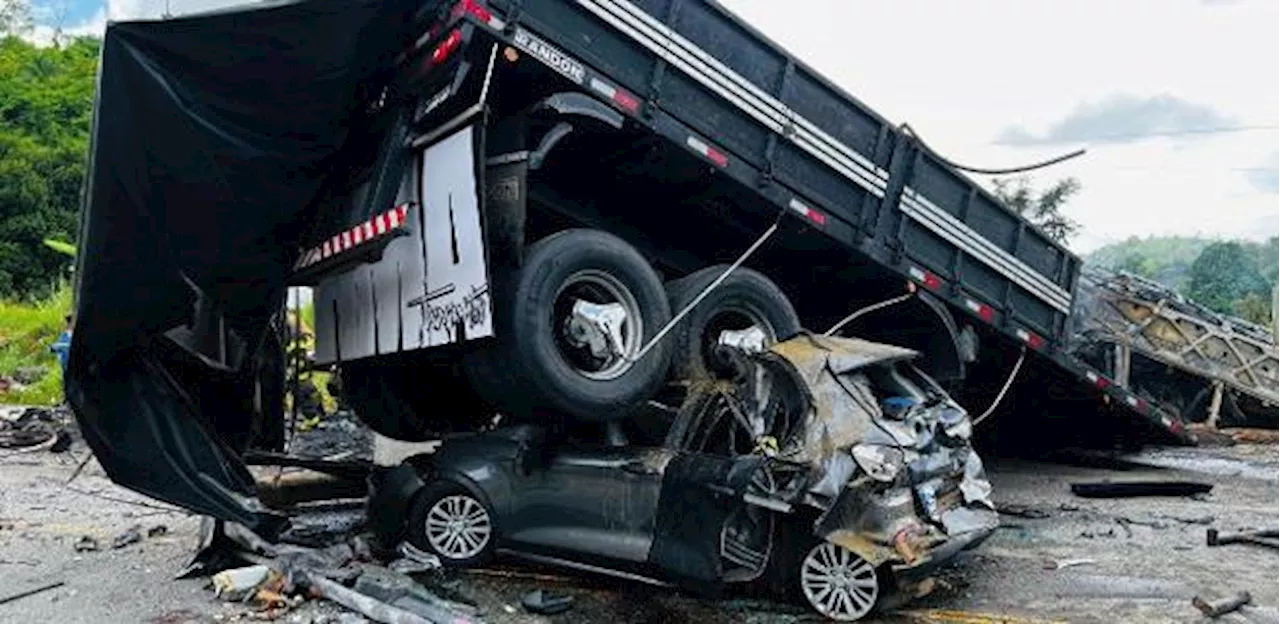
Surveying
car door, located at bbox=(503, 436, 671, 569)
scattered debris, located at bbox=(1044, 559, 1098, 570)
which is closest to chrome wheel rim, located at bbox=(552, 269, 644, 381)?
car door, located at bbox=(503, 436, 671, 569)

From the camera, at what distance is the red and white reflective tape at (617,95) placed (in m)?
5.69

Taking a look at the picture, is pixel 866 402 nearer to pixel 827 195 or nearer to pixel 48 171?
pixel 827 195

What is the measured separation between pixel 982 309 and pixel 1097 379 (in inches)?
68.4

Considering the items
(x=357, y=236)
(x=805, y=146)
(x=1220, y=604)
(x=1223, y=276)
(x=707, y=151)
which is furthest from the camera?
(x=1223, y=276)

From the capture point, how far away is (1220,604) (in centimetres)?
491

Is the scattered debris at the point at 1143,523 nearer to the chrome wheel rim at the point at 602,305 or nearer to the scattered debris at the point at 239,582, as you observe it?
the chrome wheel rim at the point at 602,305

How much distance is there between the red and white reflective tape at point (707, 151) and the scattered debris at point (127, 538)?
13.6ft

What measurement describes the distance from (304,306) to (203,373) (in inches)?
70.4

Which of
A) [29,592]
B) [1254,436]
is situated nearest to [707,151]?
[29,592]

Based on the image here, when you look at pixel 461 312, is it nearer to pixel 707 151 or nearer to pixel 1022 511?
pixel 707 151

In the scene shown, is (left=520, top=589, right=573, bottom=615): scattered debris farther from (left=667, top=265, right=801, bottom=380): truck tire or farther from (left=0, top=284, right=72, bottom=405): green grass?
(left=0, top=284, right=72, bottom=405): green grass

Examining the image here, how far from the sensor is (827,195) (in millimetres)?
6773

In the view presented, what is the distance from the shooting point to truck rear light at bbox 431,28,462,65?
5.29m

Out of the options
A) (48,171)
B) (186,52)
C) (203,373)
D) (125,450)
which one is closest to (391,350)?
(203,373)
